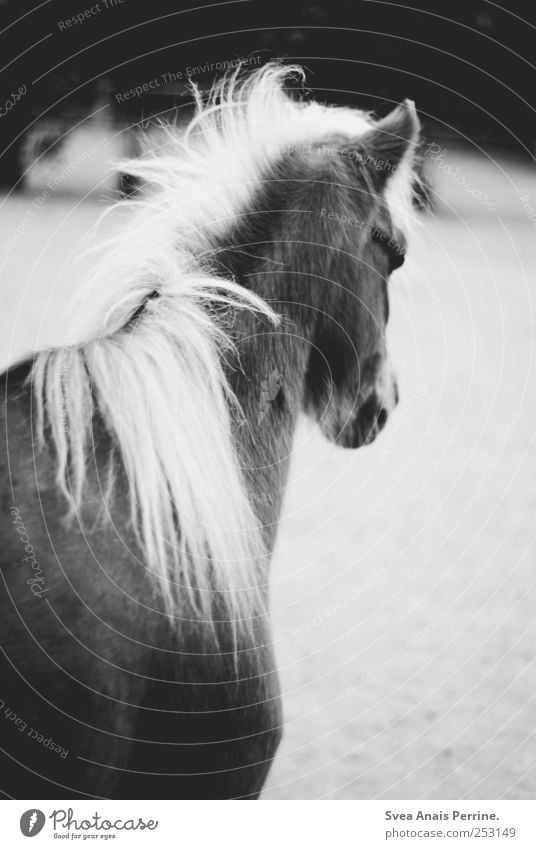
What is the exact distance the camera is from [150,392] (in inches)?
22.3

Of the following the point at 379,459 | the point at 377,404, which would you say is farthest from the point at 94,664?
the point at 379,459

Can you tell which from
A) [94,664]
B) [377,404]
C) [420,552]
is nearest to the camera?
[94,664]

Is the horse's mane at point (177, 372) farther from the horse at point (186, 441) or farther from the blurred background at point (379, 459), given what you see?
the blurred background at point (379, 459)

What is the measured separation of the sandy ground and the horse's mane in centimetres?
19

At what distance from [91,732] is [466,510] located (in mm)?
1307

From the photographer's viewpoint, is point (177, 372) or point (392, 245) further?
point (392, 245)

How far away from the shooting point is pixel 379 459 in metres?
1.88

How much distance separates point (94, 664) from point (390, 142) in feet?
1.70

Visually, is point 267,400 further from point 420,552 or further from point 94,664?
point 420,552

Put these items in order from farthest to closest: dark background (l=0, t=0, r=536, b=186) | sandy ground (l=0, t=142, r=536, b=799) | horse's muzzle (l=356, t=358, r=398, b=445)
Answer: dark background (l=0, t=0, r=536, b=186) → sandy ground (l=0, t=142, r=536, b=799) → horse's muzzle (l=356, t=358, r=398, b=445)

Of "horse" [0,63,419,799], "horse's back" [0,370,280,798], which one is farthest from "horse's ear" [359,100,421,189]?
"horse's back" [0,370,280,798]

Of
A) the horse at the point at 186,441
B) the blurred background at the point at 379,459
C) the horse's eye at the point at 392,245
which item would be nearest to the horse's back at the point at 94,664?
the horse at the point at 186,441

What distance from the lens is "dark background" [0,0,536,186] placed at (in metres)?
1.20

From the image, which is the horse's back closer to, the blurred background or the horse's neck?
the horse's neck
